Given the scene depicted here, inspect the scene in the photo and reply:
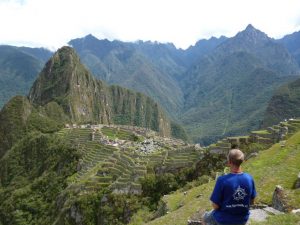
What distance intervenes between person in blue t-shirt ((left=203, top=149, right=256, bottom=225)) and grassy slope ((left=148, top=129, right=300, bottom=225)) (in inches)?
161

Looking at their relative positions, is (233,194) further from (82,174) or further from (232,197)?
(82,174)

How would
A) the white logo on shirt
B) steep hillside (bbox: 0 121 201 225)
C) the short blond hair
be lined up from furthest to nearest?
steep hillside (bbox: 0 121 201 225) < the white logo on shirt < the short blond hair

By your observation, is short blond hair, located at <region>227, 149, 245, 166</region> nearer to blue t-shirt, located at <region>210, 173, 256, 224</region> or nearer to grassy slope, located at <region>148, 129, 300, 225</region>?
blue t-shirt, located at <region>210, 173, 256, 224</region>

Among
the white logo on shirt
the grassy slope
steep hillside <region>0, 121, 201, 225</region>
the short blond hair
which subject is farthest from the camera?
steep hillside <region>0, 121, 201, 225</region>

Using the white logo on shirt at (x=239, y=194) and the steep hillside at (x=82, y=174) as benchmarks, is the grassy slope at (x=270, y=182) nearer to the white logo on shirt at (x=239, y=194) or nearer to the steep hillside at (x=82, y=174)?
the white logo on shirt at (x=239, y=194)

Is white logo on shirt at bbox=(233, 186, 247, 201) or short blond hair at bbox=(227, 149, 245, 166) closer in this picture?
short blond hair at bbox=(227, 149, 245, 166)

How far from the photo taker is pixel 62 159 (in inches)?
4520

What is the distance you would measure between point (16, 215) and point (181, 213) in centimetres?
7858

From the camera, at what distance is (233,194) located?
42.9 ft

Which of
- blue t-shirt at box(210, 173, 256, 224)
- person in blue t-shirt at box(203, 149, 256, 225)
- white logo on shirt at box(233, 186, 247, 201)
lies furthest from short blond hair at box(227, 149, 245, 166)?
white logo on shirt at box(233, 186, 247, 201)

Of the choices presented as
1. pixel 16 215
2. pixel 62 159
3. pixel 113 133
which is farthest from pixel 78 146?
pixel 113 133

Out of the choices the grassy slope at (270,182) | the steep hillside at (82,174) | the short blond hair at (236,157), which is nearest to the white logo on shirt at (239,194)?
the short blond hair at (236,157)

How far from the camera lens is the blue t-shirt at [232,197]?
1309 cm

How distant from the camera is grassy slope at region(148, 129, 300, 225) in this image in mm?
21481
